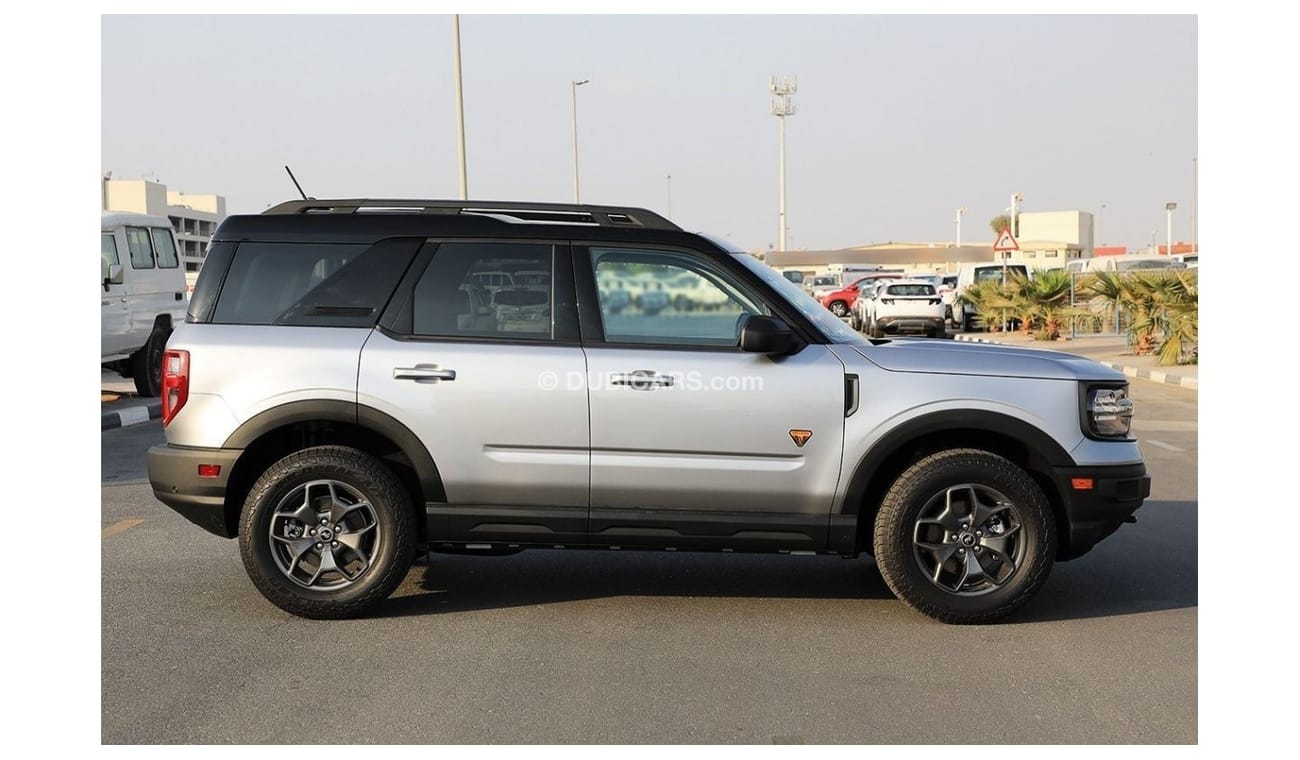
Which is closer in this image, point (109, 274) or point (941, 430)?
point (941, 430)

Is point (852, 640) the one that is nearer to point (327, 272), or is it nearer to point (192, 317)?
point (327, 272)

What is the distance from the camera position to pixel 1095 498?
5980 millimetres

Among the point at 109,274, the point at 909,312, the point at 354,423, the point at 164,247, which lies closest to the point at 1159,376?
the point at 909,312

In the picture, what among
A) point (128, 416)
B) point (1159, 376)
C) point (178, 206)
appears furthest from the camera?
point (178, 206)

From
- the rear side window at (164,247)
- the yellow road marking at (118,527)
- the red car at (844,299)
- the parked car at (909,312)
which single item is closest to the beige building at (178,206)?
the red car at (844,299)

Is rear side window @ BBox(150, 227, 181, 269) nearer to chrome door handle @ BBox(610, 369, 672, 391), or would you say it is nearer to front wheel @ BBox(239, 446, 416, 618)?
front wheel @ BBox(239, 446, 416, 618)

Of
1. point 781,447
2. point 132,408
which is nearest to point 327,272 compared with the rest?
point 781,447

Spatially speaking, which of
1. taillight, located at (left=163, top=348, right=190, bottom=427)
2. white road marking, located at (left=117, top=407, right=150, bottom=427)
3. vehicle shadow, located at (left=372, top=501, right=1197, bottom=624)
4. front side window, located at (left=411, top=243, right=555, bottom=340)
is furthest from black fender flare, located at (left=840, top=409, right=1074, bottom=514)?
white road marking, located at (left=117, top=407, right=150, bottom=427)

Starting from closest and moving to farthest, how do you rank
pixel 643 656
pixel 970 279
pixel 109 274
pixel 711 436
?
pixel 643 656
pixel 711 436
pixel 109 274
pixel 970 279

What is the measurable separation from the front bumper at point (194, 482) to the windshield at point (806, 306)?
2514mm

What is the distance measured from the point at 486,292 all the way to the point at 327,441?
3.42 feet

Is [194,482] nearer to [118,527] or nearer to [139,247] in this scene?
[118,527]

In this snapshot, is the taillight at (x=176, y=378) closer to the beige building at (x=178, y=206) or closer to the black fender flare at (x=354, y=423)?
the black fender flare at (x=354, y=423)

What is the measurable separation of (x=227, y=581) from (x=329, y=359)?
1536mm
